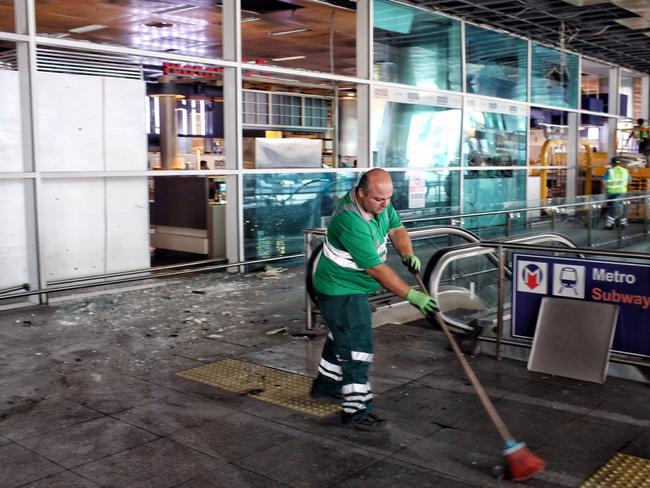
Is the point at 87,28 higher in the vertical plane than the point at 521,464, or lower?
higher

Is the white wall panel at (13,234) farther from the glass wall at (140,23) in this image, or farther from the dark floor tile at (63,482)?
the glass wall at (140,23)

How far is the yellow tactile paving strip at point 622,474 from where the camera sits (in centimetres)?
368

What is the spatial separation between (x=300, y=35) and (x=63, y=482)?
40.8 feet

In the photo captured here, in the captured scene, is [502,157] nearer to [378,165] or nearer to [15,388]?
[378,165]

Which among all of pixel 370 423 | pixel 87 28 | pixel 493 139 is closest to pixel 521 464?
pixel 370 423

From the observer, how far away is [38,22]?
1384 centimetres

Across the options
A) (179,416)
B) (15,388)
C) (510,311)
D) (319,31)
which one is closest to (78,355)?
(15,388)

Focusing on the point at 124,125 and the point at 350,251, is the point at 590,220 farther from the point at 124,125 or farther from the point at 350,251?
the point at 350,251

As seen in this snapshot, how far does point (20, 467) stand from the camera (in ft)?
12.8

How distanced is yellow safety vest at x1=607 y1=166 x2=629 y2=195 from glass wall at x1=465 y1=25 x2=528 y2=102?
8.64ft

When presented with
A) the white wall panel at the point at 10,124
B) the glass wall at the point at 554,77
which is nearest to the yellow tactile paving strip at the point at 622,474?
the white wall panel at the point at 10,124

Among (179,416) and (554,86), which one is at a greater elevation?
(554,86)

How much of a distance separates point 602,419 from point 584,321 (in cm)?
112

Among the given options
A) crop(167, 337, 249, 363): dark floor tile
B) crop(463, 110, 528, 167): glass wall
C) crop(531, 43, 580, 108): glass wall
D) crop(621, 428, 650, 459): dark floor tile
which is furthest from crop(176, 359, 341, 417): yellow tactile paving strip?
crop(531, 43, 580, 108): glass wall
